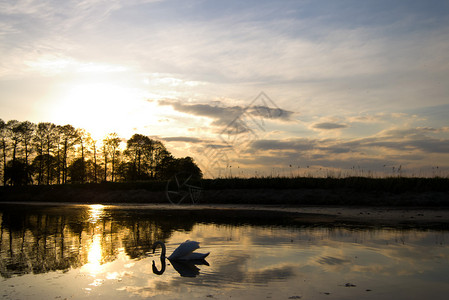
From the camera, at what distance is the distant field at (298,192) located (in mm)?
28817

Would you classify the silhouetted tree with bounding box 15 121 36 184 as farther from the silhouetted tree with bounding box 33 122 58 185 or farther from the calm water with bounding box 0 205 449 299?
the calm water with bounding box 0 205 449 299

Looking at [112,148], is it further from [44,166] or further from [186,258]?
[186,258]

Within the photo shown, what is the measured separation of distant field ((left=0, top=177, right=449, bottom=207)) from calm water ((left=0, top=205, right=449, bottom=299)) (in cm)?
1375

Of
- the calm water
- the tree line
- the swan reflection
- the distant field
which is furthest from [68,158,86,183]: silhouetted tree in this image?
the swan reflection

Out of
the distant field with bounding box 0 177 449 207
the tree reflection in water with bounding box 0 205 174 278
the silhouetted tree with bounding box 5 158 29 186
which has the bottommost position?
the tree reflection in water with bounding box 0 205 174 278

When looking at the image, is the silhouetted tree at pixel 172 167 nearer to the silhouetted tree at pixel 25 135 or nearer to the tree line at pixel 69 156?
the tree line at pixel 69 156

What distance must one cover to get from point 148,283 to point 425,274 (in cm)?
656

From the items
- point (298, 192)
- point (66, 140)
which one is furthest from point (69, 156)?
point (298, 192)

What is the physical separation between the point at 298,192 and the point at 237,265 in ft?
A: 75.1

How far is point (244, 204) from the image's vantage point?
32.2 meters

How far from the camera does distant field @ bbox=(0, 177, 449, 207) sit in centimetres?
2882

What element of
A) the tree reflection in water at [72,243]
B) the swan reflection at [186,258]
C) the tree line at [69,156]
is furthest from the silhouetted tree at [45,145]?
the swan reflection at [186,258]

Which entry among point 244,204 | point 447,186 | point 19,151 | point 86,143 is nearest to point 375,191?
point 447,186

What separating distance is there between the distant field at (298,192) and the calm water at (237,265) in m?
13.7
